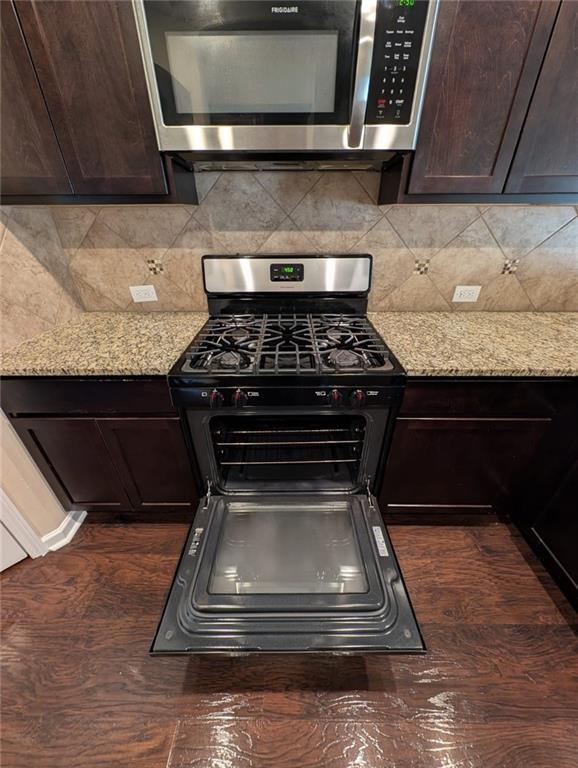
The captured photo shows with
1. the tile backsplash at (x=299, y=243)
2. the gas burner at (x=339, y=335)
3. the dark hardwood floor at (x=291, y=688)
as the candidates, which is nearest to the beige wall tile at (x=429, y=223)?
the tile backsplash at (x=299, y=243)

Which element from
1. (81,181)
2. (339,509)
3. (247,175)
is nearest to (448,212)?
(247,175)

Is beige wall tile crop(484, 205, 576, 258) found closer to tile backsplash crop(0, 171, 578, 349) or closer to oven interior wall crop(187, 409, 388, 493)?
tile backsplash crop(0, 171, 578, 349)

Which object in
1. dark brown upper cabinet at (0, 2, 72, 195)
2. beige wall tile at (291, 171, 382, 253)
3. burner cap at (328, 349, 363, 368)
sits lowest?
burner cap at (328, 349, 363, 368)

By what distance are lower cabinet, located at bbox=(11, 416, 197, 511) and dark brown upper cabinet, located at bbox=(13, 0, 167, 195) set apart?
89cm

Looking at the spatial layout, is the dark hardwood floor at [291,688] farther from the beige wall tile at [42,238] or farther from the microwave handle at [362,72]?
the microwave handle at [362,72]

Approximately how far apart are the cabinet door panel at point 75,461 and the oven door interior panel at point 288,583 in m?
0.56

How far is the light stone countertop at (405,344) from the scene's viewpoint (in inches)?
45.4

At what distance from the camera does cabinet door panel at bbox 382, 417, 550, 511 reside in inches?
50.0

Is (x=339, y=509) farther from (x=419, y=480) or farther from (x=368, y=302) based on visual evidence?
(x=368, y=302)

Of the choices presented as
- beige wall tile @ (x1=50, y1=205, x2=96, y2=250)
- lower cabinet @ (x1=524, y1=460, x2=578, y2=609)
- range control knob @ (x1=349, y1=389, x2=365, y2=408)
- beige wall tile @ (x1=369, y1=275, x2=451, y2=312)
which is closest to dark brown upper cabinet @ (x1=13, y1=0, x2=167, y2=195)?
beige wall tile @ (x1=50, y1=205, x2=96, y2=250)

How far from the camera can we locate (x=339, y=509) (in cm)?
118

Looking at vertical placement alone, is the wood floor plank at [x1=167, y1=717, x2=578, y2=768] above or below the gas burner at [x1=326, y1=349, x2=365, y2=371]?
below

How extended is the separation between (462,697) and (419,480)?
2.39ft

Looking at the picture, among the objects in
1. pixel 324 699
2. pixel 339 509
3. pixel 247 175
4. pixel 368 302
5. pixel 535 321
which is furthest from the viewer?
pixel 368 302
